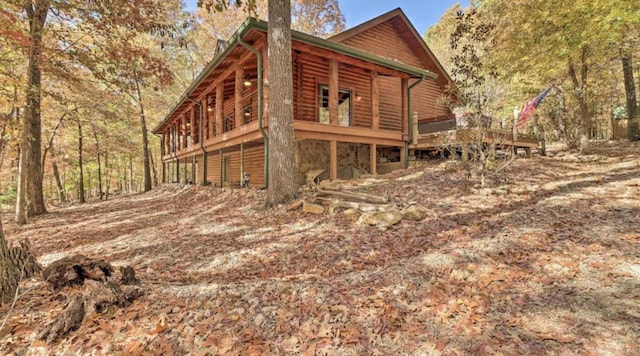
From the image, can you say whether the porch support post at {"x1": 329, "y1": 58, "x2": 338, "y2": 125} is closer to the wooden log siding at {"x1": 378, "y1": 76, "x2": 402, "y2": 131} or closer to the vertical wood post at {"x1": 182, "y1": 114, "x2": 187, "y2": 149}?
the wooden log siding at {"x1": 378, "y1": 76, "x2": 402, "y2": 131}

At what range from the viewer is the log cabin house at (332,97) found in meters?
8.70

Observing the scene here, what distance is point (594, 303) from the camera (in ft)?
8.13

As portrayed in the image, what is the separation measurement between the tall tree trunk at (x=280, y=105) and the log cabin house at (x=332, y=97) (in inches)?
36.2

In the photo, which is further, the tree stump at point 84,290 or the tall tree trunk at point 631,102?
the tall tree trunk at point 631,102

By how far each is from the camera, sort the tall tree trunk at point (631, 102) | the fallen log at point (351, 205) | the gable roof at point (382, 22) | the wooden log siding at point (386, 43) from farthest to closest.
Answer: the wooden log siding at point (386, 43), the gable roof at point (382, 22), the tall tree trunk at point (631, 102), the fallen log at point (351, 205)

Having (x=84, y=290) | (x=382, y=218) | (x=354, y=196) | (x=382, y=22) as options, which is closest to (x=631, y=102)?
(x=382, y=22)

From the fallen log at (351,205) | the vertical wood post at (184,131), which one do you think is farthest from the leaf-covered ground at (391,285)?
the vertical wood post at (184,131)

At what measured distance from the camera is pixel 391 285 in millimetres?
3025

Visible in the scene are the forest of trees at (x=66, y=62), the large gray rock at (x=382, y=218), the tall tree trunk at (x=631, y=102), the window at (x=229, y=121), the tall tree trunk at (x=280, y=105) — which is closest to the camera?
the large gray rock at (x=382, y=218)

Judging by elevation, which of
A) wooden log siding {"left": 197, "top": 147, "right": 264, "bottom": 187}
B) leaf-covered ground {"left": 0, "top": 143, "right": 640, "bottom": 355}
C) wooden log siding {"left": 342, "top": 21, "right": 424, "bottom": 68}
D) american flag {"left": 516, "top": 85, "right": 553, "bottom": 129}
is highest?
wooden log siding {"left": 342, "top": 21, "right": 424, "bottom": 68}

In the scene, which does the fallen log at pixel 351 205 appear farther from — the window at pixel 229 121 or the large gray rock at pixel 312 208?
the window at pixel 229 121

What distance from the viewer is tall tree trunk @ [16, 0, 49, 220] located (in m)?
7.54

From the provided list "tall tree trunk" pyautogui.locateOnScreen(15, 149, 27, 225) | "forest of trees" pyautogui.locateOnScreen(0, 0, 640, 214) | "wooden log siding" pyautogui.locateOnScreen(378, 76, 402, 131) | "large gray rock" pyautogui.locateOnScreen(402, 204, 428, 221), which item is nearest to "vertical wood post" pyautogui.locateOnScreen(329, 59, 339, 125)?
"forest of trees" pyautogui.locateOnScreen(0, 0, 640, 214)

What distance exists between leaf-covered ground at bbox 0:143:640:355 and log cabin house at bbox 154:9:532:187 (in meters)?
4.10
